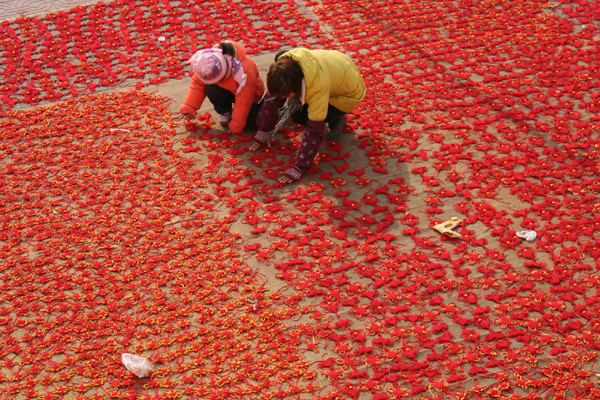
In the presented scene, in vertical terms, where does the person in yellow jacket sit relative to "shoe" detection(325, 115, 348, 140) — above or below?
above

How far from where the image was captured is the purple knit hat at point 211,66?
2.67 meters

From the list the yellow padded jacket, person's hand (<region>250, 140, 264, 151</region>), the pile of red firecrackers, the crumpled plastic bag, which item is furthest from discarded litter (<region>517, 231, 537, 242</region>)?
the crumpled plastic bag

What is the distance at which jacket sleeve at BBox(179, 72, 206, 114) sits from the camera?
2.89 meters

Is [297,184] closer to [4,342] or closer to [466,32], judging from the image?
[4,342]

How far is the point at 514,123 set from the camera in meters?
3.03

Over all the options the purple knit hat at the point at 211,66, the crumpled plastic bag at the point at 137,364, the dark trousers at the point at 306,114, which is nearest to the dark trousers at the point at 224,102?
the purple knit hat at the point at 211,66

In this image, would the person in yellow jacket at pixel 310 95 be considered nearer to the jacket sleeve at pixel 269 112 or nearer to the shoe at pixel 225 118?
the jacket sleeve at pixel 269 112

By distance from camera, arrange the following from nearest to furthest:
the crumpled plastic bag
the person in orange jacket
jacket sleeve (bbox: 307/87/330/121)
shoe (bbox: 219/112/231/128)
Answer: the crumpled plastic bag → jacket sleeve (bbox: 307/87/330/121) → the person in orange jacket → shoe (bbox: 219/112/231/128)

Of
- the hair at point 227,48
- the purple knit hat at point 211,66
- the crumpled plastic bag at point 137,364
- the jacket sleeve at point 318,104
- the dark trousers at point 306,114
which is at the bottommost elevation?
the crumpled plastic bag at point 137,364

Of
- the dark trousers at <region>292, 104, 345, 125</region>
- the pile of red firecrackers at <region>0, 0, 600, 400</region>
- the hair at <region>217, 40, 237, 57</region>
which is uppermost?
the hair at <region>217, 40, 237, 57</region>

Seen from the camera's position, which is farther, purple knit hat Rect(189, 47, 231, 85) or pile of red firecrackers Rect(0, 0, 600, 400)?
purple knit hat Rect(189, 47, 231, 85)

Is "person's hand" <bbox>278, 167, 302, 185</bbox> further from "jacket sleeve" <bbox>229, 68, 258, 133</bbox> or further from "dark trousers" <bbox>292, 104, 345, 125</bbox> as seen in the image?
"jacket sleeve" <bbox>229, 68, 258, 133</bbox>

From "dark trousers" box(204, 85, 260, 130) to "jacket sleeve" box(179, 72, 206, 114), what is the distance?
36 millimetres

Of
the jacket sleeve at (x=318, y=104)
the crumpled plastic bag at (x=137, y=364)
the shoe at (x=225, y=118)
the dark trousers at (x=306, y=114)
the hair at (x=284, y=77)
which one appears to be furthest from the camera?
the shoe at (x=225, y=118)
